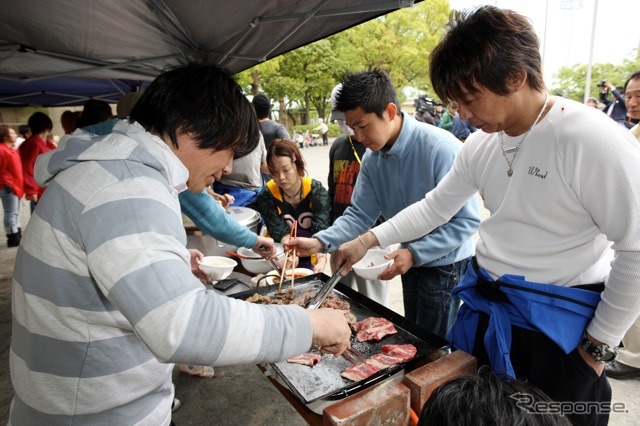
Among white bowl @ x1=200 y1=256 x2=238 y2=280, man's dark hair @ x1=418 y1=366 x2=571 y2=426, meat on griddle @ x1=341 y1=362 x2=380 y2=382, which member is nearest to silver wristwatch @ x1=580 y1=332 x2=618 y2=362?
man's dark hair @ x1=418 y1=366 x2=571 y2=426

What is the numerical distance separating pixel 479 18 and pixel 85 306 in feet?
5.34

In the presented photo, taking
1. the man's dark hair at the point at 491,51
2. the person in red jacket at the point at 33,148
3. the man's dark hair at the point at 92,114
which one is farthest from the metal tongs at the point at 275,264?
the person in red jacket at the point at 33,148

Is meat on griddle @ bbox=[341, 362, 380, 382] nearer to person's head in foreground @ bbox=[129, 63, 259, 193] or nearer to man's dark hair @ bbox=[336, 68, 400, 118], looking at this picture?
person's head in foreground @ bbox=[129, 63, 259, 193]

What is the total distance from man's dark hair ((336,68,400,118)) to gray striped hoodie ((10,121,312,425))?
5.33 ft

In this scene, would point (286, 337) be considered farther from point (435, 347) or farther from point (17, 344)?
point (435, 347)

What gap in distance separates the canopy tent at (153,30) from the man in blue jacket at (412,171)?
557mm

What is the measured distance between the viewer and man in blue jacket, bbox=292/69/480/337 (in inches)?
97.0

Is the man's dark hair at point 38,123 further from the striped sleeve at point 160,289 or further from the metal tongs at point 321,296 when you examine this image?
the striped sleeve at point 160,289

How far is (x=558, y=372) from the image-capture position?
1402 millimetres

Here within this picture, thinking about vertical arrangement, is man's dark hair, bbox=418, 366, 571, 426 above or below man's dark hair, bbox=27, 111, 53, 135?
below

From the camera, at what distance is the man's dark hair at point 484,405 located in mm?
910

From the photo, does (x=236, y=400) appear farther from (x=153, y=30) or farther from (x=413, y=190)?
(x=153, y=30)

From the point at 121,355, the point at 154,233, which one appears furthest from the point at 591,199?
the point at 121,355

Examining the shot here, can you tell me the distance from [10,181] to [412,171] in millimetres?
7805
